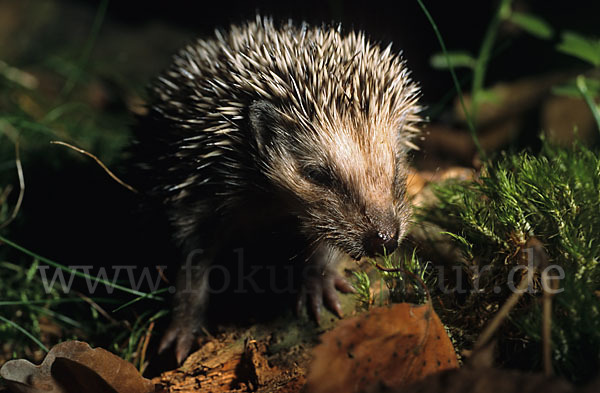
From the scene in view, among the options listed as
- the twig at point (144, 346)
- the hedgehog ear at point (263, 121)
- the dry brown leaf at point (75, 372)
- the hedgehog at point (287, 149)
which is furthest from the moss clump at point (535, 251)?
the twig at point (144, 346)

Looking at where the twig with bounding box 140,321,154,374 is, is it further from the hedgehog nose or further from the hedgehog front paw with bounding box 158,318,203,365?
the hedgehog nose

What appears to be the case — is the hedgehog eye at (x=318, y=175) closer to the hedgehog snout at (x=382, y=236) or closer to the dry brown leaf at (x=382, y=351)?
the hedgehog snout at (x=382, y=236)

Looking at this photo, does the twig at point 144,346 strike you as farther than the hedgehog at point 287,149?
Yes

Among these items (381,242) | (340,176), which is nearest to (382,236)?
(381,242)

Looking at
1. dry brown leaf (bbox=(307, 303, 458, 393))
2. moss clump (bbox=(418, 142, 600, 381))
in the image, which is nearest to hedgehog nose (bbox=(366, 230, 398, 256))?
moss clump (bbox=(418, 142, 600, 381))

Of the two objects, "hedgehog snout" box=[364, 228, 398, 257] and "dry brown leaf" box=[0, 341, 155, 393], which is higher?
"hedgehog snout" box=[364, 228, 398, 257]

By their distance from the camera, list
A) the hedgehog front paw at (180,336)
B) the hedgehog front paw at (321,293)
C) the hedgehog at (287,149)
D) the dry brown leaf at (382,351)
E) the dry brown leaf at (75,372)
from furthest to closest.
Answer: the hedgehog front paw at (180,336)
the hedgehog front paw at (321,293)
the hedgehog at (287,149)
the dry brown leaf at (75,372)
the dry brown leaf at (382,351)
